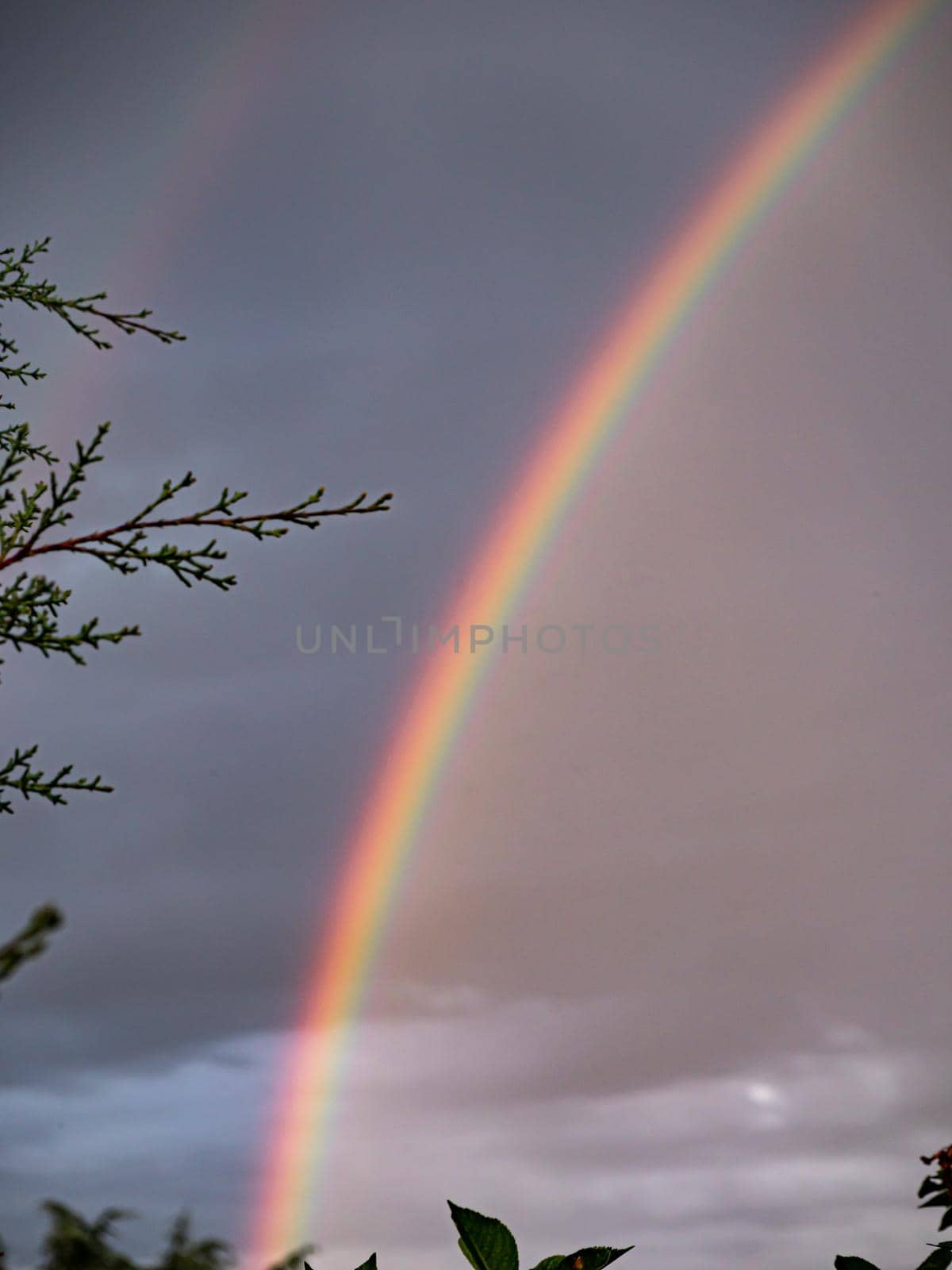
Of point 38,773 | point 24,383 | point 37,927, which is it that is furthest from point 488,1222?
point 24,383

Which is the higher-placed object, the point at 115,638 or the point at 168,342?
the point at 168,342

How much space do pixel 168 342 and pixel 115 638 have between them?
109 inches

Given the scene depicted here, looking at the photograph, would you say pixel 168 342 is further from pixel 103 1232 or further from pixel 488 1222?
pixel 103 1232

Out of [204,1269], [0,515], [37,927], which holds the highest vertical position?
[0,515]

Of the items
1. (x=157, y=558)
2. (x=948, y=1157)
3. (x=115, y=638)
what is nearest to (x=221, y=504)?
(x=157, y=558)

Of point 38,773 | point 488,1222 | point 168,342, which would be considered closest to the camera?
point 488,1222

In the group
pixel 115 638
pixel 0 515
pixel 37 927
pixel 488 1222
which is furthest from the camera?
pixel 115 638

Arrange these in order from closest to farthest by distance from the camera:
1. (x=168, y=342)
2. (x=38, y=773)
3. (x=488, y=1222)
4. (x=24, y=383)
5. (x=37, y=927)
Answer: (x=37, y=927) → (x=488, y=1222) → (x=38, y=773) → (x=168, y=342) → (x=24, y=383)

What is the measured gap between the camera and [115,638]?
4012mm

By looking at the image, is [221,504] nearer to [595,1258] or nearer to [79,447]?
[79,447]

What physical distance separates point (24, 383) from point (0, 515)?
4.59m

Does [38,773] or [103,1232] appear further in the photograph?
[38,773]

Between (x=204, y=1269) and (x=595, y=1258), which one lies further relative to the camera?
(x=595, y=1258)

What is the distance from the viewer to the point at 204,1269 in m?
1.21
